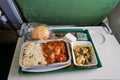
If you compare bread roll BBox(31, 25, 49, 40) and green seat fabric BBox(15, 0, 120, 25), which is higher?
green seat fabric BBox(15, 0, 120, 25)

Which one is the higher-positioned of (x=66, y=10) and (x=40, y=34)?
(x=66, y=10)

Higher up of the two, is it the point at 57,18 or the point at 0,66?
the point at 57,18

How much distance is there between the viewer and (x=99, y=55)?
0.83 m

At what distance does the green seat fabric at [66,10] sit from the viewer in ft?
2.84

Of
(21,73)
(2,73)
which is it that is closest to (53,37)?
(21,73)

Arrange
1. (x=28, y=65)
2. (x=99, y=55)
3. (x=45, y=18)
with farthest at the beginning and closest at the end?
(x=45, y=18)
(x=99, y=55)
(x=28, y=65)

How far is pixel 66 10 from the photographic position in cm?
93

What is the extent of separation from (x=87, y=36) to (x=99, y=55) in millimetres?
142

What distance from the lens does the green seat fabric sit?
0.87 metres

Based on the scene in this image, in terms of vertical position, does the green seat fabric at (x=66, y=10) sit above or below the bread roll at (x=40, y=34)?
above

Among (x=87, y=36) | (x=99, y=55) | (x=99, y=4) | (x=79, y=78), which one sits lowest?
(x=79, y=78)

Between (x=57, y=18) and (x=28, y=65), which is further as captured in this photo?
(x=57, y=18)

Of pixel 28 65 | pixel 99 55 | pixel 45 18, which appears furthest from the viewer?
pixel 45 18

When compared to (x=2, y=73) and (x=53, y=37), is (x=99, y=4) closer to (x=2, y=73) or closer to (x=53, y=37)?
(x=53, y=37)
